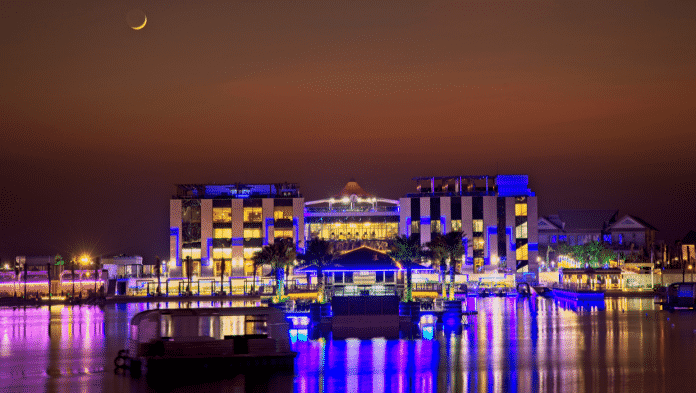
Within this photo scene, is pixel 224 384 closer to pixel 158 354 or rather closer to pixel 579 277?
pixel 158 354

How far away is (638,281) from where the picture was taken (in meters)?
119

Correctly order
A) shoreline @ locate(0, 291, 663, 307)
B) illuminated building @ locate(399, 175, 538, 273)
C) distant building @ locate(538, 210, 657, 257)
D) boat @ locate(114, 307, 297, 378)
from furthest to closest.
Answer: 1. distant building @ locate(538, 210, 657, 257)
2. illuminated building @ locate(399, 175, 538, 273)
3. shoreline @ locate(0, 291, 663, 307)
4. boat @ locate(114, 307, 297, 378)

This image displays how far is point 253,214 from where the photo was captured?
132 m

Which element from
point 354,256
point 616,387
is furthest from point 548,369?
point 354,256

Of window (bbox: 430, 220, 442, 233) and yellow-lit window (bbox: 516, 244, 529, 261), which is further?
window (bbox: 430, 220, 442, 233)

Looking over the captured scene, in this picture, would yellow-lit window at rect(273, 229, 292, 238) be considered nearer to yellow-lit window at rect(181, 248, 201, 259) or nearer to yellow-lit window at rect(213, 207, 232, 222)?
yellow-lit window at rect(213, 207, 232, 222)

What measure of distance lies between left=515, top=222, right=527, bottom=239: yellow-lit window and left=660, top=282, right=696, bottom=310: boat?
37.3 meters

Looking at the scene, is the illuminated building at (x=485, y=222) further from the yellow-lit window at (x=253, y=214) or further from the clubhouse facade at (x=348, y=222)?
the yellow-lit window at (x=253, y=214)

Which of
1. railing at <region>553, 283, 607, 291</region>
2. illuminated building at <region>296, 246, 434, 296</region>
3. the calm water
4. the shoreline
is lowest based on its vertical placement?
the calm water

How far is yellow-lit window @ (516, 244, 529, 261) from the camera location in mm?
128250

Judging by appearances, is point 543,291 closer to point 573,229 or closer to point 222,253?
point 222,253

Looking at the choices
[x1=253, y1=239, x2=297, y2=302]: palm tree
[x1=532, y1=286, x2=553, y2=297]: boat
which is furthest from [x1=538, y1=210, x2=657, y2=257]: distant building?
A: [x1=253, y1=239, x2=297, y2=302]: palm tree

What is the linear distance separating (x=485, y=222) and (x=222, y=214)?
3945cm

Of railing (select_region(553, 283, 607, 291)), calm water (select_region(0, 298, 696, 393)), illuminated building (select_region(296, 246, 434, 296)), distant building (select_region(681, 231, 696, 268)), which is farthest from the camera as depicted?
distant building (select_region(681, 231, 696, 268))
